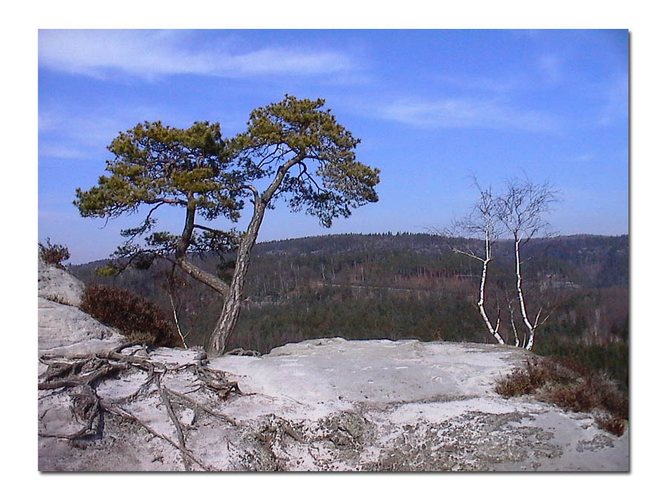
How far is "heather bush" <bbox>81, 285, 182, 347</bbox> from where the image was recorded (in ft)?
29.1

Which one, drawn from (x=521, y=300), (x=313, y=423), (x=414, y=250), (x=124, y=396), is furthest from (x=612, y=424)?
(x=124, y=396)

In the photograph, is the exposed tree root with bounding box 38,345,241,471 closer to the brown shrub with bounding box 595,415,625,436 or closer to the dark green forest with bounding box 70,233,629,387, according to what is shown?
the dark green forest with bounding box 70,233,629,387

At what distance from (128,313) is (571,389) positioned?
17.3ft

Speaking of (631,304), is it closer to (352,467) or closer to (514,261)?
(352,467)

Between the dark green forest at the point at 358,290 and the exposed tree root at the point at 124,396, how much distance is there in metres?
2.11

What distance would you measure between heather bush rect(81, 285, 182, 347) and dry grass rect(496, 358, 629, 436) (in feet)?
13.6

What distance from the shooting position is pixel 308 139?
8.45m

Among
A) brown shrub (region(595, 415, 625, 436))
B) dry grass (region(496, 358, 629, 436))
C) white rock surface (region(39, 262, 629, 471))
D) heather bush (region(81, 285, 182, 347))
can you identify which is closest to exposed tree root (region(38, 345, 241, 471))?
white rock surface (region(39, 262, 629, 471))

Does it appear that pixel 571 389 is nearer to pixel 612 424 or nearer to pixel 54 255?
pixel 612 424

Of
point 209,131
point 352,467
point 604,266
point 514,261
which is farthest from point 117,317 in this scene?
point 604,266

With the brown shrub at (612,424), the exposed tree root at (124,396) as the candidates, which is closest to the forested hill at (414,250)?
the brown shrub at (612,424)

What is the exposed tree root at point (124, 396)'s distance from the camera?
595cm

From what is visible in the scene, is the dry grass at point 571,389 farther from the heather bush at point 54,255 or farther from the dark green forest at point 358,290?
the heather bush at point 54,255

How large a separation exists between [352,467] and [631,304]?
8.30 feet
